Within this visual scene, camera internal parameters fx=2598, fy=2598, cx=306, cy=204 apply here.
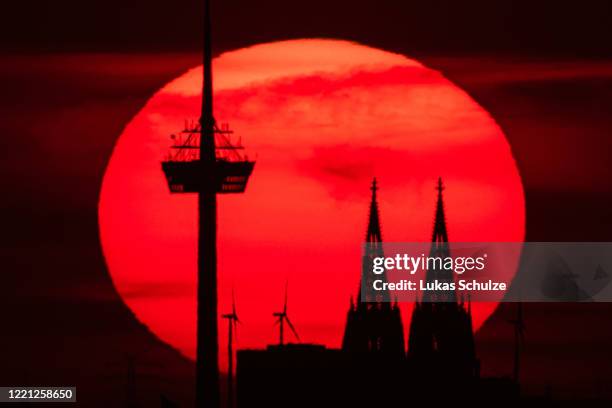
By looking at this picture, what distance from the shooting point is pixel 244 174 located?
7657 inches

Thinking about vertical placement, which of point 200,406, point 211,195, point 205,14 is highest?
point 205,14

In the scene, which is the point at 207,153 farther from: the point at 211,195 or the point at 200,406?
the point at 200,406

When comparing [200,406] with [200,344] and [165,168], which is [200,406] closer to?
[200,344]

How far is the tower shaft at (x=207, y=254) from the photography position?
627 ft

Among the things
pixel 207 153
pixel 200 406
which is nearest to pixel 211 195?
pixel 207 153

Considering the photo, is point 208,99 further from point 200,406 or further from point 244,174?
point 200,406

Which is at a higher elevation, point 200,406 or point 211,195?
point 211,195

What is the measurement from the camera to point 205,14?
191 metres

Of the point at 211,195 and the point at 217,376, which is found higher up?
the point at 211,195

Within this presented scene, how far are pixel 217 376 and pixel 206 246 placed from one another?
35.1 feet

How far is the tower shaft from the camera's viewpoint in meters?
191

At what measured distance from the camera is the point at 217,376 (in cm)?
19525

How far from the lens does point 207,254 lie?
7525 inches

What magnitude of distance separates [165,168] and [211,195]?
4535 millimetres
